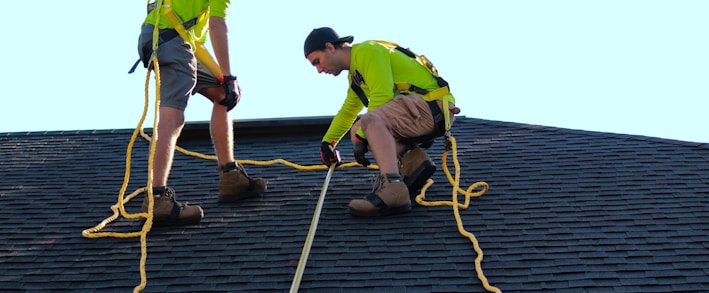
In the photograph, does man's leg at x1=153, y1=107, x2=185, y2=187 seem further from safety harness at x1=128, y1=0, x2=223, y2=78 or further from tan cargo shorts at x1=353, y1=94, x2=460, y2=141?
tan cargo shorts at x1=353, y1=94, x2=460, y2=141

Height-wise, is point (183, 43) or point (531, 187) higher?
point (183, 43)

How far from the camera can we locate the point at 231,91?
18.8ft

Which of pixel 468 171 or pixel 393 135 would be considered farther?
pixel 468 171

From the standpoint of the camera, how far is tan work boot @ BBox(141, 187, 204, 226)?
18.1 ft

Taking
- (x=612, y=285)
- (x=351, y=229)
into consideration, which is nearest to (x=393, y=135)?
(x=351, y=229)

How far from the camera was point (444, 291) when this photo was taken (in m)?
4.57

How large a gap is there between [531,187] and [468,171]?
49 cm

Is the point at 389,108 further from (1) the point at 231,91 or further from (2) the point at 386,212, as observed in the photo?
(1) the point at 231,91

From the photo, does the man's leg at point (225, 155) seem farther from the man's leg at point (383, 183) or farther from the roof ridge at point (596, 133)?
the roof ridge at point (596, 133)

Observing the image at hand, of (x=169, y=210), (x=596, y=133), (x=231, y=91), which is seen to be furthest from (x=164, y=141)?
(x=596, y=133)

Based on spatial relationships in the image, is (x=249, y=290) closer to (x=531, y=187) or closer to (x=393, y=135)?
(x=393, y=135)

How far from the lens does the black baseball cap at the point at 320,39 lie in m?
5.75

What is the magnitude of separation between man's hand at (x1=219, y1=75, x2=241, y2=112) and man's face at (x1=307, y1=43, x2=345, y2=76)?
0.45 m

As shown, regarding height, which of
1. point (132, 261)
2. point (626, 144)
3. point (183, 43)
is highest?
point (183, 43)
